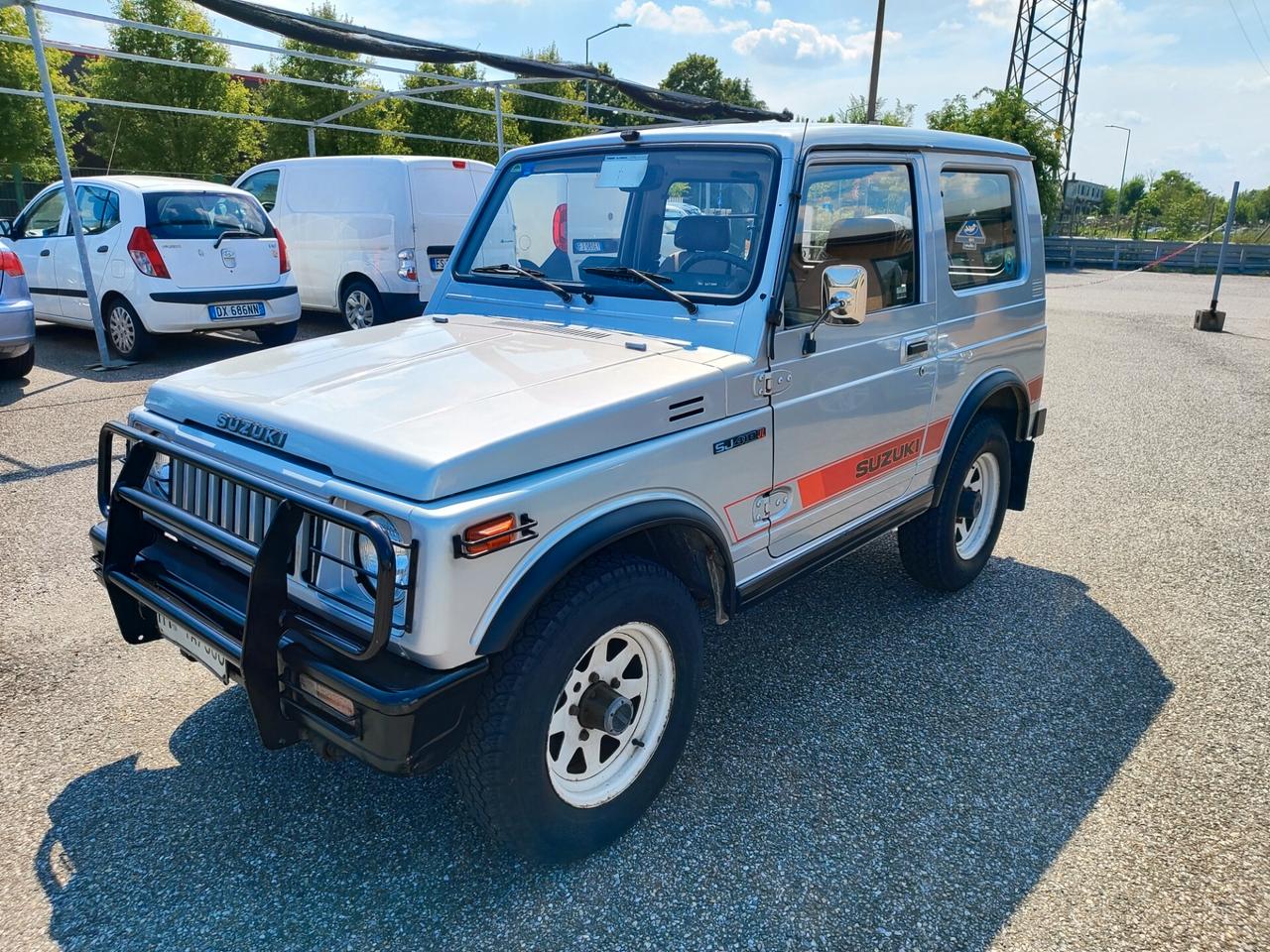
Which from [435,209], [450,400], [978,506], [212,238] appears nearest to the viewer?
[450,400]

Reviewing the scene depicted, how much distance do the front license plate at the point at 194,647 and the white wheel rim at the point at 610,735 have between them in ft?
3.08

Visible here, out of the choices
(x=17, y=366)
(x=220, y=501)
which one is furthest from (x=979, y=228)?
(x=17, y=366)

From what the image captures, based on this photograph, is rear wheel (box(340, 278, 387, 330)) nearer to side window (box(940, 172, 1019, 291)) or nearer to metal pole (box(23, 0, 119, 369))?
metal pole (box(23, 0, 119, 369))

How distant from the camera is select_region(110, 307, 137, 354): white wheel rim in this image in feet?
29.7

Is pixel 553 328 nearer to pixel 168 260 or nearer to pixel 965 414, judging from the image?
pixel 965 414

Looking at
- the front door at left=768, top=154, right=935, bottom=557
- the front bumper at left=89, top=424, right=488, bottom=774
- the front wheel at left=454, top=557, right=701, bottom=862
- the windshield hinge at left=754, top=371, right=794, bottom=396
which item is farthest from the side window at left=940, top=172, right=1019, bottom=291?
the front bumper at left=89, top=424, right=488, bottom=774

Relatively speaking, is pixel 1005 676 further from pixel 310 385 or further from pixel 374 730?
pixel 310 385

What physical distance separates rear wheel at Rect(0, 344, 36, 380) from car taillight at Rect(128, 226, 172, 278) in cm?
122

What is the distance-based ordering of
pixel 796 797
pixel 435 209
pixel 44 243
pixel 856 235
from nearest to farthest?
pixel 796 797 → pixel 856 235 → pixel 44 243 → pixel 435 209

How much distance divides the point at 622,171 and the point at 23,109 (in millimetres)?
26013

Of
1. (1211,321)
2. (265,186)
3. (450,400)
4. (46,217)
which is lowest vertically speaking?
(1211,321)

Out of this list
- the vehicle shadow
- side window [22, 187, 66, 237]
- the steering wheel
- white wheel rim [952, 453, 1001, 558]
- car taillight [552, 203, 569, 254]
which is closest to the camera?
the vehicle shadow

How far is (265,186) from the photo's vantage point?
39.1ft

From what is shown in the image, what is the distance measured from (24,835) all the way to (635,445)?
2.20 m
